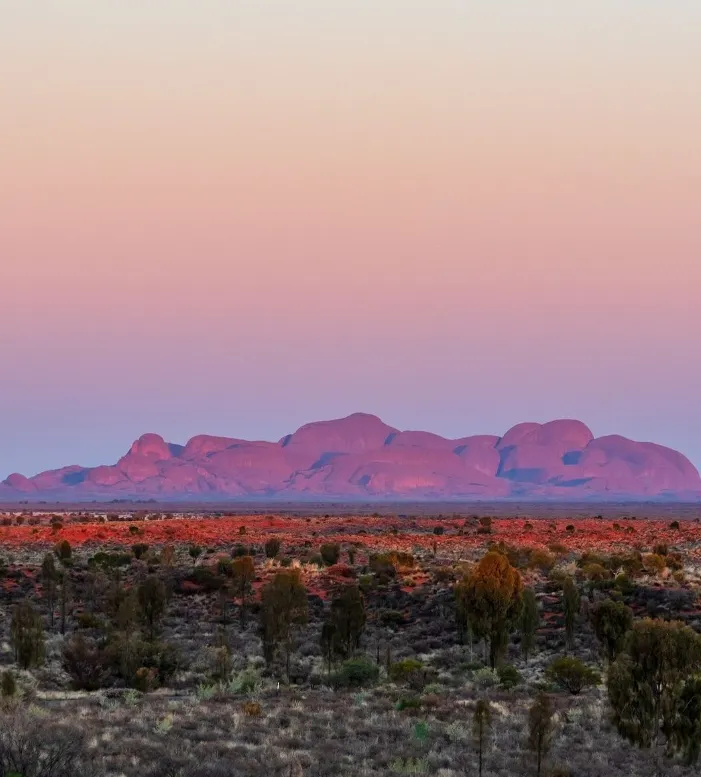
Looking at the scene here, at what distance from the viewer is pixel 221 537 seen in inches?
3204

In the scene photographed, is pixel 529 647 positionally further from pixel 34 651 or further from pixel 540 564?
pixel 540 564

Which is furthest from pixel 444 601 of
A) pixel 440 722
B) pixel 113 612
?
pixel 440 722

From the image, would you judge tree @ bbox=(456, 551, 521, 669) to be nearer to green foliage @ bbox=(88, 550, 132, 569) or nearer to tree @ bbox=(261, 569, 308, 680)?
tree @ bbox=(261, 569, 308, 680)

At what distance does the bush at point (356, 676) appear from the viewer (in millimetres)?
26234

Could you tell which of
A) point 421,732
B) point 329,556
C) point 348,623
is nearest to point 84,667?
point 348,623

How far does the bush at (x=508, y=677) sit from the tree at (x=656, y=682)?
778cm

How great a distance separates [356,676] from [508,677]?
4.16 meters

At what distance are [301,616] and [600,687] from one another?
9561 millimetres

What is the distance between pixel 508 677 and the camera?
2728 cm

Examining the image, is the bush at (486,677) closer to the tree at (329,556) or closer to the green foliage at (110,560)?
the tree at (329,556)

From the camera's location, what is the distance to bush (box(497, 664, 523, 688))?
26.6 m

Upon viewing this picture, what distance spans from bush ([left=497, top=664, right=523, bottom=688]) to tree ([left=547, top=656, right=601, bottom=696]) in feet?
4.39

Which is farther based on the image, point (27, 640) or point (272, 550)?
point (272, 550)

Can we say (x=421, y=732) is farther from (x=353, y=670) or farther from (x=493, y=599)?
(x=493, y=599)
